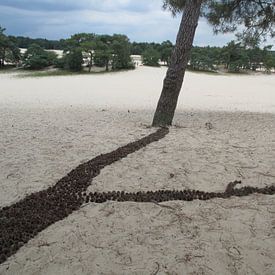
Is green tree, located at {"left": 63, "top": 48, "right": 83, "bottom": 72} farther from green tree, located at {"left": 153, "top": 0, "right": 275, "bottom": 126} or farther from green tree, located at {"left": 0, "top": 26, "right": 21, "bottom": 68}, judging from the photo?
green tree, located at {"left": 153, "top": 0, "right": 275, "bottom": 126}

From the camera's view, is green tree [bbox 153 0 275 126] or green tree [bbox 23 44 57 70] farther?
green tree [bbox 23 44 57 70]

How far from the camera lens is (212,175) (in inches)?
197

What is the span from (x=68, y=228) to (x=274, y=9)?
9.63 metres

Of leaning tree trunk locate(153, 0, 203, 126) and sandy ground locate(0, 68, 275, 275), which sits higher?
leaning tree trunk locate(153, 0, 203, 126)

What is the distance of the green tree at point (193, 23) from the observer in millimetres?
8305

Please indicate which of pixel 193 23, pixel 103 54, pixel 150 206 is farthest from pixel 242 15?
pixel 103 54

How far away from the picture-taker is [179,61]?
8438mm

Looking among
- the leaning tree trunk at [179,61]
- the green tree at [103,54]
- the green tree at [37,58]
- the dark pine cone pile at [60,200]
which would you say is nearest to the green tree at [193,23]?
the leaning tree trunk at [179,61]

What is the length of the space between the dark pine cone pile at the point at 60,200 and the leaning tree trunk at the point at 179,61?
3.75 m

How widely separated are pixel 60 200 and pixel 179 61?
536 cm

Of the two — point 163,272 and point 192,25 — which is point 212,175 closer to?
point 163,272

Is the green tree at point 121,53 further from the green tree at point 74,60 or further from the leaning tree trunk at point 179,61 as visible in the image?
the leaning tree trunk at point 179,61

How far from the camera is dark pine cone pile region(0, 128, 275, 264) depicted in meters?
3.34

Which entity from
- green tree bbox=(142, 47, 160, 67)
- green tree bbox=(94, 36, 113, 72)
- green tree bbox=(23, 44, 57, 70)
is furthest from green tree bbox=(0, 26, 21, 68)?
green tree bbox=(142, 47, 160, 67)
